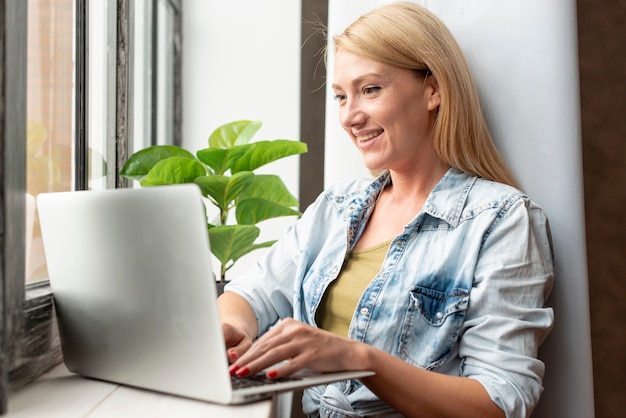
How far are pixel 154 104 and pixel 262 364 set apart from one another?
78.4 inches

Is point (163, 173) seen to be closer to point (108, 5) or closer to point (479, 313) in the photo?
point (108, 5)

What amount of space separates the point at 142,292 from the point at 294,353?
21cm

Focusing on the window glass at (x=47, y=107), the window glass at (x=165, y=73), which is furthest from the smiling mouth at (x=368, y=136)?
the window glass at (x=165, y=73)

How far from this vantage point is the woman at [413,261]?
102 cm

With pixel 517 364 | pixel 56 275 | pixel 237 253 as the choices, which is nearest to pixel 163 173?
pixel 237 253

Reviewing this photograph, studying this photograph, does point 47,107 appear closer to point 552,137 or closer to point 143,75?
point 552,137

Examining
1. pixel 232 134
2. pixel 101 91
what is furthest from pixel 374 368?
pixel 101 91

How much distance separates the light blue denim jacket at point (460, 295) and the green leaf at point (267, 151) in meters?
0.39

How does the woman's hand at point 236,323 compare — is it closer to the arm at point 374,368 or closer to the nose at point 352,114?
the arm at point 374,368

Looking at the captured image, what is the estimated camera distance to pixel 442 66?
127 cm

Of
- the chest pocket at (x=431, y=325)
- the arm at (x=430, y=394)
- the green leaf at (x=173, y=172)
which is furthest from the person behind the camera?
the green leaf at (x=173, y=172)

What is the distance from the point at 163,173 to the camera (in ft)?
4.99

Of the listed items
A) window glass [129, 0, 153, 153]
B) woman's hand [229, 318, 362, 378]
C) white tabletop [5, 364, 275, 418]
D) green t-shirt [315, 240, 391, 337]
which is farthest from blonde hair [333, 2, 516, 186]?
window glass [129, 0, 153, 153]

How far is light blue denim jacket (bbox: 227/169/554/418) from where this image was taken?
105 centimetres
